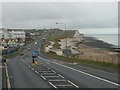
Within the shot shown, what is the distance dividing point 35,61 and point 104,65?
1704 centimetres

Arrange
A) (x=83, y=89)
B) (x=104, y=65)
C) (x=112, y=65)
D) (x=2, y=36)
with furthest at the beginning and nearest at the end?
(x=2, y=36)
(x=104, y=65)
(x=112, y=65)
(x=83, y=89)

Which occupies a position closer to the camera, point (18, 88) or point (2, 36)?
point (18, 88)

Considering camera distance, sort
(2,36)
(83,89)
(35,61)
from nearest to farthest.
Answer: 1. (83,89)
2. (35,61)
3. (2,36)

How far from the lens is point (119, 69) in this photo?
2428 cm

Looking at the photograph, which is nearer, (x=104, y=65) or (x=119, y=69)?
(x=119, y=69)

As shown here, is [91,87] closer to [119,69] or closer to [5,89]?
[5,89]

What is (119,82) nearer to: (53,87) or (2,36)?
(53,87)

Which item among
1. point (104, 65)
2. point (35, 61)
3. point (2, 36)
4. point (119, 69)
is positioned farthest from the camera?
point (2, 36)

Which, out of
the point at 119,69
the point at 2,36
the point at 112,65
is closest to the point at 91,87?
the point at 119,69

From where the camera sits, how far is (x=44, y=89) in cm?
1623

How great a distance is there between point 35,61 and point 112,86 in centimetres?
2679

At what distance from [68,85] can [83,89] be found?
212 centimetres

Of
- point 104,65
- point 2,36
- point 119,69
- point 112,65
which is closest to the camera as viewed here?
point 119,69

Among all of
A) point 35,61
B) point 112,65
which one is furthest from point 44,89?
point 35,61
